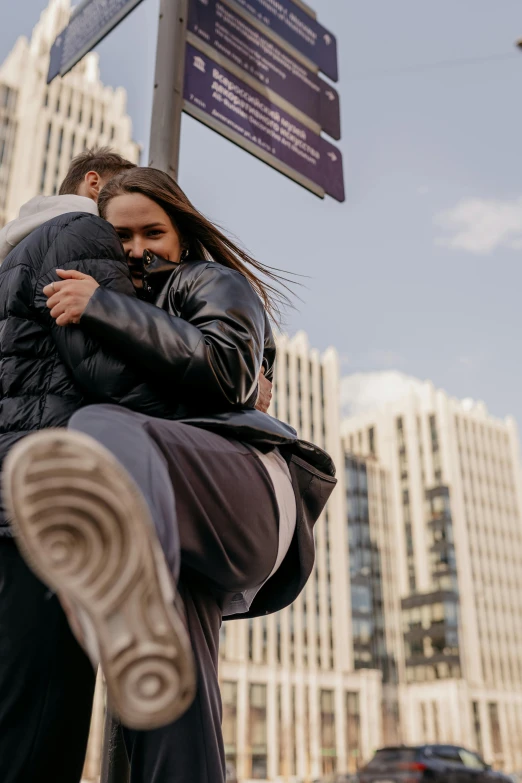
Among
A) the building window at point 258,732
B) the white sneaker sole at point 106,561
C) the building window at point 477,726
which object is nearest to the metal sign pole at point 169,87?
the white sneaker sole at point 106,561

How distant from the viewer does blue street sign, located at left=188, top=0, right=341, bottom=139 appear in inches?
147

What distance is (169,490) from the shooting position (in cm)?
124

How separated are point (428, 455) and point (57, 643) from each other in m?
74.6

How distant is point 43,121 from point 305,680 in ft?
161

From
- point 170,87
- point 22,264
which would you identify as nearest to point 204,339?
point 22,264

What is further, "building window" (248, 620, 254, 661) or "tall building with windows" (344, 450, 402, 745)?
"tall building with windows" (344, 450, 402, 745)

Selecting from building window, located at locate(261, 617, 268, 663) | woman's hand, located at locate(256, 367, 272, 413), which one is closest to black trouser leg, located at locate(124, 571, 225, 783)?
woman's hand, located at locate(256, 367, 272, 413)

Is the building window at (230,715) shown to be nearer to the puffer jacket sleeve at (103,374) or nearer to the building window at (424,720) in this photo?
the building window at (424,720)

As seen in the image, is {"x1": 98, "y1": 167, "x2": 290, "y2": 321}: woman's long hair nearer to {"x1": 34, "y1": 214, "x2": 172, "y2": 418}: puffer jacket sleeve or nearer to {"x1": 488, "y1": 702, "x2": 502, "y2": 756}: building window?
{"x1": 34, "y1": 214, "x2": 172, "y2": 418}: puffer jacket sleeve

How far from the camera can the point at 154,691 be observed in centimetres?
100

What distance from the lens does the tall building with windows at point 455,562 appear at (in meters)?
62.8

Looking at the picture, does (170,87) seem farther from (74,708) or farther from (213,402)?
(74,708)

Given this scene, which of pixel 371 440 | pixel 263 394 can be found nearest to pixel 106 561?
pixel 263 394

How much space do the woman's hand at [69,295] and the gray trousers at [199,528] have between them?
303 millimetres
